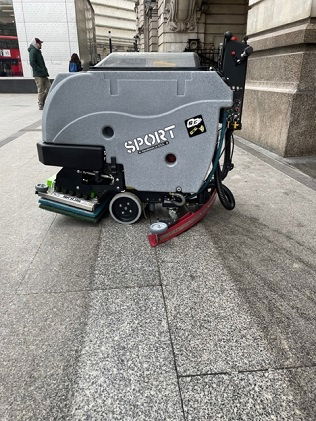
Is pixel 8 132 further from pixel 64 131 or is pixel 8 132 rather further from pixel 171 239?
pixel 171 239

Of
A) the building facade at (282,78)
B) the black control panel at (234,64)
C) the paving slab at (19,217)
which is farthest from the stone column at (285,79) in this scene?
the paving slab at (19,217)

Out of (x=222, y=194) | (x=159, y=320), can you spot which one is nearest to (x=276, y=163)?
(x=222, y=194)

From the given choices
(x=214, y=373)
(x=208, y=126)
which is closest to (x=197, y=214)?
(x=208, y=126)

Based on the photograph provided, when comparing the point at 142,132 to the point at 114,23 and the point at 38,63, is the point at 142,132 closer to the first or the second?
the point at 38,63

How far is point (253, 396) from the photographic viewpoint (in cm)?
158

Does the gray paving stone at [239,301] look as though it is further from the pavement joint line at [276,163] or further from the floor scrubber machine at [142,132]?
the pavement joint line at [276,163]

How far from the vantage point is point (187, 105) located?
2.80 m

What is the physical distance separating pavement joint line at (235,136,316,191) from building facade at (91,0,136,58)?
54605mm

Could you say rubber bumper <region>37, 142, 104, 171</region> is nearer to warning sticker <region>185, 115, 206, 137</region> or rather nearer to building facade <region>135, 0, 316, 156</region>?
warning sticker <region>185, 115, 206, 137</region>

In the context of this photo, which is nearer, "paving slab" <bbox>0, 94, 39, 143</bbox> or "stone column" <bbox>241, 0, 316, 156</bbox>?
"stone column" <bbox>241, 0, 316, 156</bbox>

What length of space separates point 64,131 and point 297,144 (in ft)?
12.8

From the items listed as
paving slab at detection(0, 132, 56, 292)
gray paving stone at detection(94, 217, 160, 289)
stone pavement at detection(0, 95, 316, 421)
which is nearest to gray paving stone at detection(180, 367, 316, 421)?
stone pavement at detection(0, 95, 316, 421)

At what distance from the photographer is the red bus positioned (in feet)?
63.1

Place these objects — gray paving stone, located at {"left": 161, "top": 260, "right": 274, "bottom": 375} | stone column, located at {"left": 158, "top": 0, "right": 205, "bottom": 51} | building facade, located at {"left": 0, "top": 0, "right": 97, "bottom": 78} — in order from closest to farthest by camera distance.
Answer: 1. gray paving stone, located at {"left": 161, "top": 260, "right": 274, "bottom": 375}
2. stone column, located at {"left": 158, "top": 0, "right": 205, "bottom": 51}
3. building facade, located at {"left": 0, "top": 0, "right": 97, "bottom": 78}
